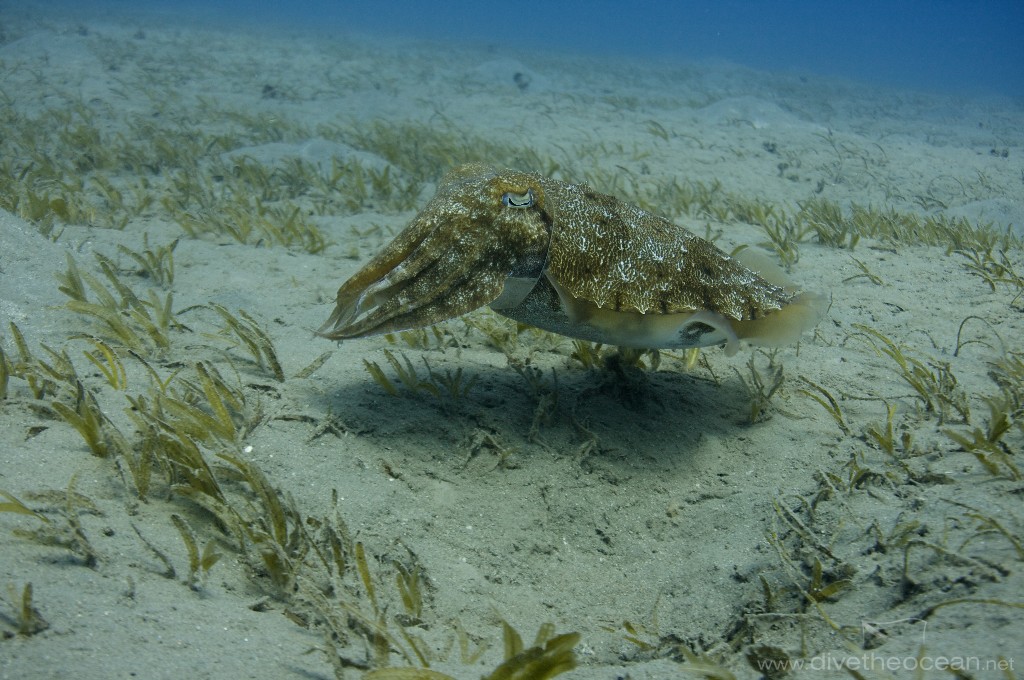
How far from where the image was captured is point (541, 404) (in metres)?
3.16

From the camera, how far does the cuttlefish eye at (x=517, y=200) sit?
2.61 m

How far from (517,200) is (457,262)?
401 millimetres

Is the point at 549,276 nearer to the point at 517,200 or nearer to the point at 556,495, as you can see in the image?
the point at 517,200

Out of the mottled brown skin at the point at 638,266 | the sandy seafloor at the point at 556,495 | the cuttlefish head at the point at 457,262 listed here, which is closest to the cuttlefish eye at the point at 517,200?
the cuttlefish head at the point at 457,262

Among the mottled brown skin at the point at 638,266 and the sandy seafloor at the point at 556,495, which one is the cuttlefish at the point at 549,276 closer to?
the mottled brown skin at the point at 638,266

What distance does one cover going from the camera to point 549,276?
2572 millimetres

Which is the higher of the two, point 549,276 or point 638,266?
point 638,266

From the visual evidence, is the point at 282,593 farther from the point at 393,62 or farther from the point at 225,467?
the point at 393,62

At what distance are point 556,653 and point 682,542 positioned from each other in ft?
3.71

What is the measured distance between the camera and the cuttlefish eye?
2605mm

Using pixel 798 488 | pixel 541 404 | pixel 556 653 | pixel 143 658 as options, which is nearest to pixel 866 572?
pixel 798 488

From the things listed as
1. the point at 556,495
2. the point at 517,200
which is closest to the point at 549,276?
the point at 517,200

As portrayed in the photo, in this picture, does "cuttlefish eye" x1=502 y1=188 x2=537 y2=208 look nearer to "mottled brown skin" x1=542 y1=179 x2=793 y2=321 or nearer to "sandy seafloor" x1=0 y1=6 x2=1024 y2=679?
"mottled brown skin" x1=542 y1=179 x2=793 y2=321

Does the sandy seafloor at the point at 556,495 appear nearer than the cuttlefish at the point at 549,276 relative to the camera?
Yes
